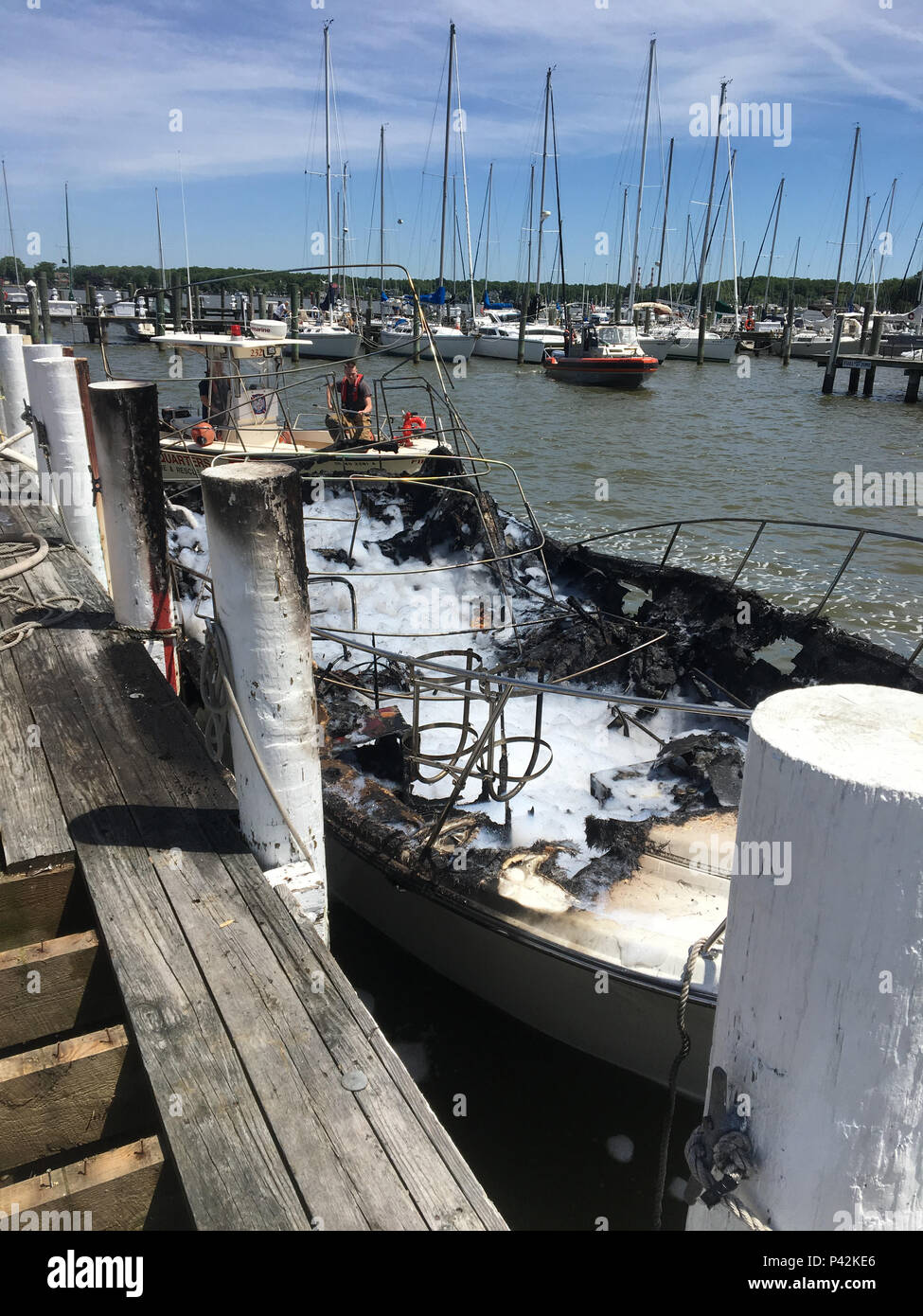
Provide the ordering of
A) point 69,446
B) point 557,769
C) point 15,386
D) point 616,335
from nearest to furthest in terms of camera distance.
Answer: point 557,769, point 69,446, point 15,386, point 616,335

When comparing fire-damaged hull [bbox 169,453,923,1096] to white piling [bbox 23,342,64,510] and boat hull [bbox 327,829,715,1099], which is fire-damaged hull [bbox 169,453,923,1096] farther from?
white piling [bbox 23,342,64,510]

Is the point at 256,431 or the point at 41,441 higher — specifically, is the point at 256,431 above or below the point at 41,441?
below

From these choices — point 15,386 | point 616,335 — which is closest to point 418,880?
point 15,386

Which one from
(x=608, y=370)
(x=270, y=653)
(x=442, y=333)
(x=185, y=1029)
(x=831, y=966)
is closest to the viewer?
(x=831, y=966)

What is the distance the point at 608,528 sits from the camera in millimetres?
16875

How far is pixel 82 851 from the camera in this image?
3.30m

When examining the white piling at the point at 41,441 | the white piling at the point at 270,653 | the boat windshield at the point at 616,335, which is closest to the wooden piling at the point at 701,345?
the boat windshield at the point at 616,335

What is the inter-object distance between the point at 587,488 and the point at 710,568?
21.7ft

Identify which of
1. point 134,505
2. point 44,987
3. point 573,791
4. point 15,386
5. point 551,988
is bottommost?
point 551,988

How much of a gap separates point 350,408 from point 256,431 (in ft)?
4.88

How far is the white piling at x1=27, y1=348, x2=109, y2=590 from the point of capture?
6.23m

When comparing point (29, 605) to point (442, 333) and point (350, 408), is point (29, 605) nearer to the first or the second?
point (350, 408)

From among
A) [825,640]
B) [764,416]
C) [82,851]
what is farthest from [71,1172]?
[764,416]
